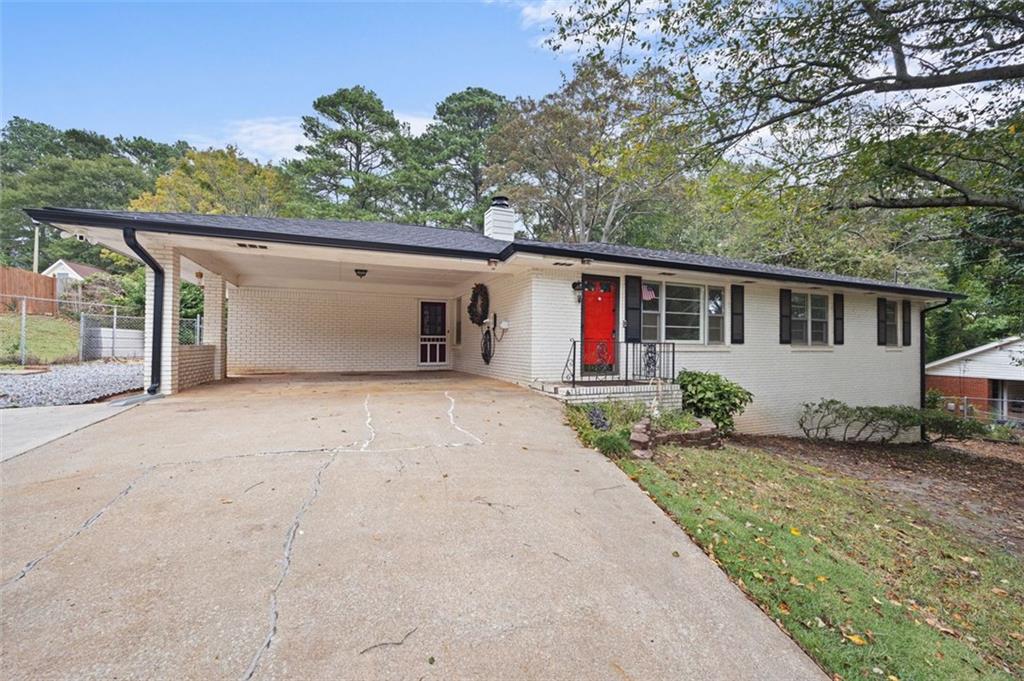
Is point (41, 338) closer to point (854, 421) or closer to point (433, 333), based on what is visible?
point (433, 333)

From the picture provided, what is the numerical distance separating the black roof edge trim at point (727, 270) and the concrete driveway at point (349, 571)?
4093mm

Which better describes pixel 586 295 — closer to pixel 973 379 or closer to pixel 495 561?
pixel 495 561

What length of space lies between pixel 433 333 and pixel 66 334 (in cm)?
1196

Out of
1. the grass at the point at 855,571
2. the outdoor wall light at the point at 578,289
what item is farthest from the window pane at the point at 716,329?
the grass at the point at 855,571

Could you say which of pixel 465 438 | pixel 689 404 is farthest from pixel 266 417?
pixel 689 404

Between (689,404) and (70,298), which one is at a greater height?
(70,298)

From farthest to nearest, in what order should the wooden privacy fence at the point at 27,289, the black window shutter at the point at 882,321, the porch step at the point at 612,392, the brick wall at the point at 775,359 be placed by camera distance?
the wooden privacy fence at the point at 27,289
the black window shutter at the point at 882,321
the brick wall at the point at 775,359
the porch step at the point at 612,392

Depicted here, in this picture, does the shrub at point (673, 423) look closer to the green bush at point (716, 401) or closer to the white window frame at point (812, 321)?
the green bush at point (716, 401)

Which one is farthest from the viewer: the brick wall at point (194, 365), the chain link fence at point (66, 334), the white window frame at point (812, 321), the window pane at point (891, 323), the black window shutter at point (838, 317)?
the window pane at point (891, 323)

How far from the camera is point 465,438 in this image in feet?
15.7

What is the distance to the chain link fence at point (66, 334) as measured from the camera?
11.1m

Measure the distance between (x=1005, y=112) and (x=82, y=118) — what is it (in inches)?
1580

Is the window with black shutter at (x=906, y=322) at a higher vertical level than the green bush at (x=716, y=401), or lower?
higher

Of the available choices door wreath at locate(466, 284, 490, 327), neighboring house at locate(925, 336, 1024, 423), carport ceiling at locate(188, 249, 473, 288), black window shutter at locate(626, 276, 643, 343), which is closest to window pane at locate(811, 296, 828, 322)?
black window shutter at locate(626, 276, 643, 343)
